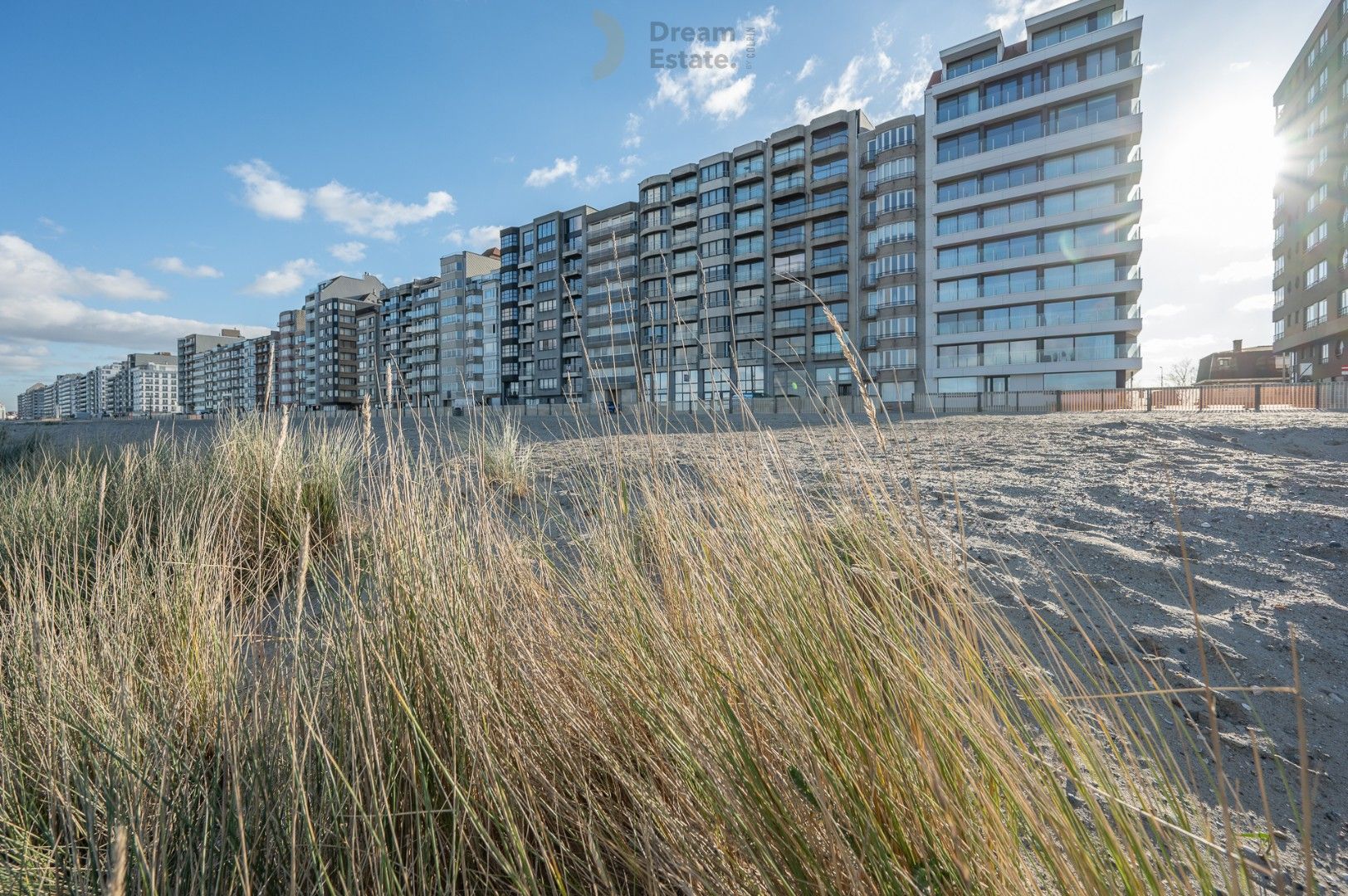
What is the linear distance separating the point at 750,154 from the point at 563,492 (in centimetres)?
4591

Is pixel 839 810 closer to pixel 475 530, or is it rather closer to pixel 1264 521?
pixel 475 530

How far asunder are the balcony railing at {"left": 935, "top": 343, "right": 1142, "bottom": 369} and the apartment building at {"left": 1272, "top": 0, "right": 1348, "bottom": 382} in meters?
8.66

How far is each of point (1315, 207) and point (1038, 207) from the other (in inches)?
704

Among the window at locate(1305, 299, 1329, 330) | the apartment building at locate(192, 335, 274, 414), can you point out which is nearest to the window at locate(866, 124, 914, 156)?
the window at locate(1305, 299, 1329, 330)

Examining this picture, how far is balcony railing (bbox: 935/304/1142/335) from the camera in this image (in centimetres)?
3247

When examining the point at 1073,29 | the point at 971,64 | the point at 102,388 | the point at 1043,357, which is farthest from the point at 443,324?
the point at 102,388

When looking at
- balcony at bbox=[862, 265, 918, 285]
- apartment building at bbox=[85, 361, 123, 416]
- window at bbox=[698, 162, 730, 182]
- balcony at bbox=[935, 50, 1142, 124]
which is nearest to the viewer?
balcony at bbox=[935, 50, 1142, 124]

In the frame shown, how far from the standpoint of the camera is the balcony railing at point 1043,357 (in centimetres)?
3253

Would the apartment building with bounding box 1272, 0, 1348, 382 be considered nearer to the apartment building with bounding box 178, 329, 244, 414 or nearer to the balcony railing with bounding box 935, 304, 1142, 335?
the balcony railing with bounding box 935, 304, 1142, 335

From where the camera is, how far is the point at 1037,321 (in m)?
34.9

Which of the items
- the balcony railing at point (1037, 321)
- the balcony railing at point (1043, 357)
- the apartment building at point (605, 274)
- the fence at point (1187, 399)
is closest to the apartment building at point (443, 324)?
the apartment building at point (605, 274)

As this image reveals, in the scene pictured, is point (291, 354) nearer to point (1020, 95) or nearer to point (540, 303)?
point (540, 303)

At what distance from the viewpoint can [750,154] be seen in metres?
45.2

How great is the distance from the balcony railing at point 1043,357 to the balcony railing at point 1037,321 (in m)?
1.48
